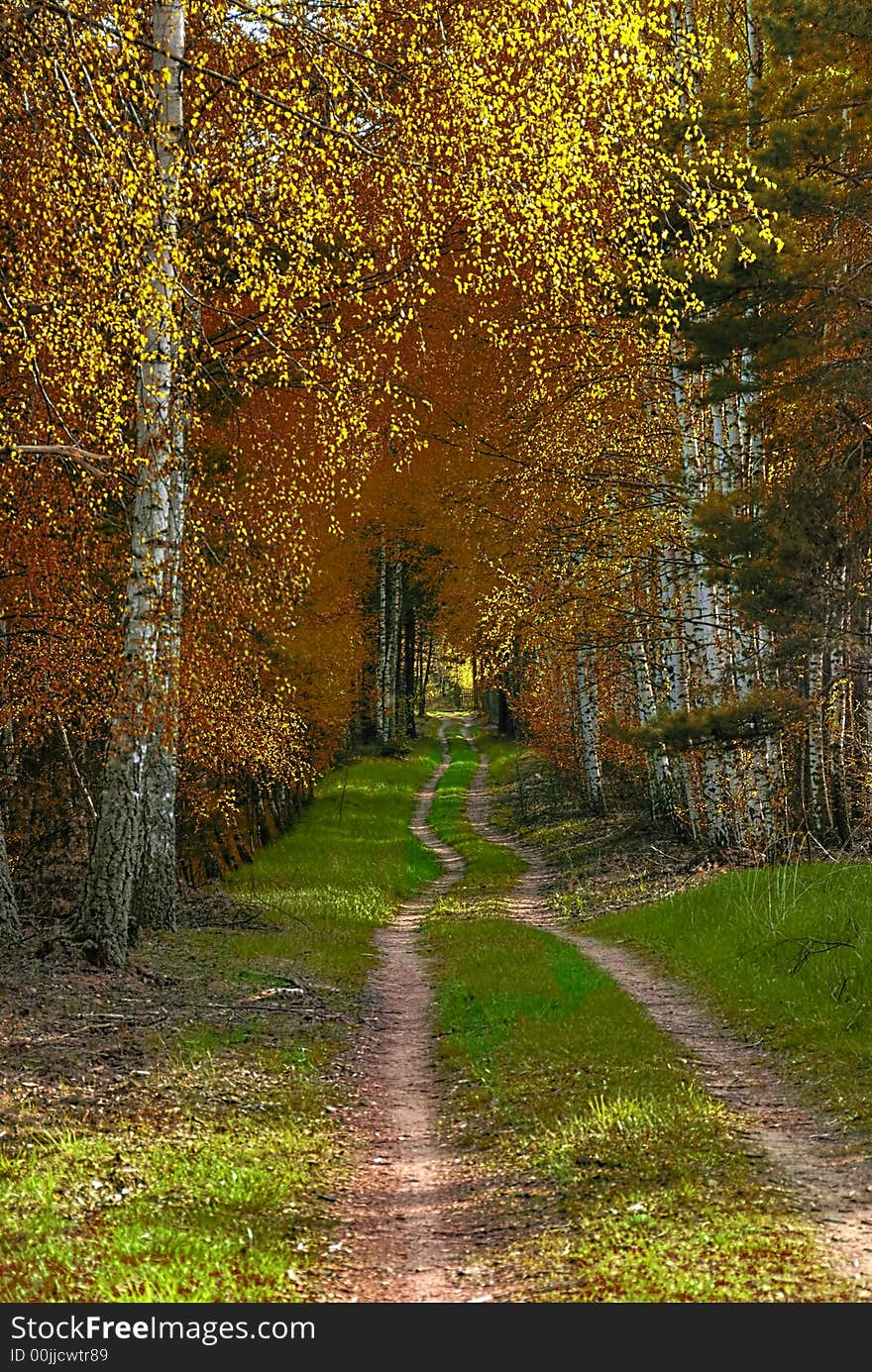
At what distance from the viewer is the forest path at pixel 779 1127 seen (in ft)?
17.9

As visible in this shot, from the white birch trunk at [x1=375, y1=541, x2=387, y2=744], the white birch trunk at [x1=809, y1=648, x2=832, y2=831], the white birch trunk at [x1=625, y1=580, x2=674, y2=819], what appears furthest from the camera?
the white birch trunk at [x1=375, y1=541, x2=387, y2=744]

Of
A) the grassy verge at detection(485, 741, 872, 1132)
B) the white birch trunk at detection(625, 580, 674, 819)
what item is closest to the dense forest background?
the white birch trunk at detection(625, 580, 674, 819)

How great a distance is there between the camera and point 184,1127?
7078mm

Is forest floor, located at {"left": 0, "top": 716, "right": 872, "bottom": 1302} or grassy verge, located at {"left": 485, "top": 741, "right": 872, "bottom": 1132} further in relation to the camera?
grassy verge, located at {"left": 485, "top": 741, "right": 872, "bottom": 1132}

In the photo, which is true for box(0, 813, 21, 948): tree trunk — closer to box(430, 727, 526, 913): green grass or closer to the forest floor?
the forest floor

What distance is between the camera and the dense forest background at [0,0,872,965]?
848cm

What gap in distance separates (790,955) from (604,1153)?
4906 millimetres

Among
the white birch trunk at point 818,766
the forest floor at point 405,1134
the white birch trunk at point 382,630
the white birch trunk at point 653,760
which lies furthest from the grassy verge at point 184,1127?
the white birch trunk at point 382,630

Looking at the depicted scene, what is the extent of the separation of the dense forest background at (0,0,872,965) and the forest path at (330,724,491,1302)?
10.1 ft

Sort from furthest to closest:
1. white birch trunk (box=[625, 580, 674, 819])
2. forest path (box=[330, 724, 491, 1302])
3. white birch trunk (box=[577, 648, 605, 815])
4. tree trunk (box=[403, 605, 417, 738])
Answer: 1. tree trunk (box=[403, 605, 417, 738])
2. white birch trunk (box=[577, 648, 605, 815])
3. white birch trunk (box=[625, 580, 674, 819])
4. forest path (box=[330, 724, 491, 1302])

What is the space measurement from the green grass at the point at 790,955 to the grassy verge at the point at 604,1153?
987 millimetres

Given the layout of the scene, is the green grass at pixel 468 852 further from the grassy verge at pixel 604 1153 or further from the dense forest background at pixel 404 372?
the grassy verge at pixel 604 1153

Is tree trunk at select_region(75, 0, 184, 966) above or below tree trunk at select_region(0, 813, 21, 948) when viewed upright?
above

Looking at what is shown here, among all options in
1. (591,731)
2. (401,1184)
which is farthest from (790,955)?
(591,731)
